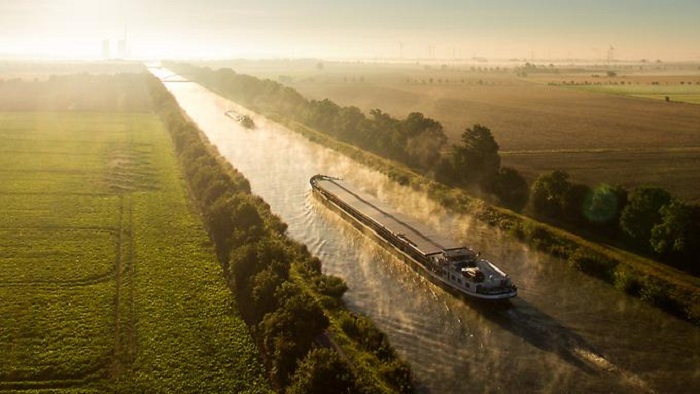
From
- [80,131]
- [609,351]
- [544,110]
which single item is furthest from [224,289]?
[544,110]

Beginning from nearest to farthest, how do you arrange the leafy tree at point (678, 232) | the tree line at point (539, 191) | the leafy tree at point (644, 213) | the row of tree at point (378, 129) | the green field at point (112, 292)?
the green field at point (112, 292), the leafy tree at point (678, 232), the tree line at point (539, 191), the leafy tree at point (644, 213), the row of tree at point (378, 129)

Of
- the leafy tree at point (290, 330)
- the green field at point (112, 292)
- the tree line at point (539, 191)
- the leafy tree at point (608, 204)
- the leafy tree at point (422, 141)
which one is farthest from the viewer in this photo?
the leafy tree at point (422, 141)

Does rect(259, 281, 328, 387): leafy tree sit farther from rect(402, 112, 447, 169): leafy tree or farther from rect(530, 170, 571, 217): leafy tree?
rect(402, 112, 447, 169): leafy tree

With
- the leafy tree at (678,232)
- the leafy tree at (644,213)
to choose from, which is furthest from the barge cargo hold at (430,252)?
the leafy tree at (644,213)

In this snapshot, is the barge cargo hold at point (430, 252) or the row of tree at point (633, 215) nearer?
the barge cargo hold at point (430, 252)

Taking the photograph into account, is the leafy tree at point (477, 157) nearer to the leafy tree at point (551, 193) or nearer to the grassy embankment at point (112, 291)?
the leafy tree at point (551, 193)

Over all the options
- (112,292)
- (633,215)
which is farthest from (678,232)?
(112,292)

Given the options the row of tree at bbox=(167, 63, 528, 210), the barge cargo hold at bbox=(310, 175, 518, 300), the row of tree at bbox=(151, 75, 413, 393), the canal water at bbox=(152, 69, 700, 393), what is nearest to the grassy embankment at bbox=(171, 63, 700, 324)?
the canal water at bbox=(152, 69, 700, 393)

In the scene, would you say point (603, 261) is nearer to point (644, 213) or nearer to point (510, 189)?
point (644, 213)
